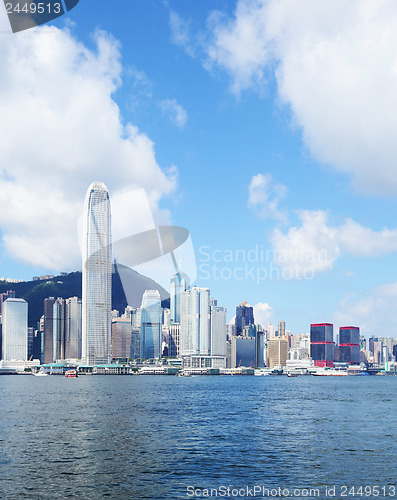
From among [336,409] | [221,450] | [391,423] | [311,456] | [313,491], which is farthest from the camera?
[336,409]

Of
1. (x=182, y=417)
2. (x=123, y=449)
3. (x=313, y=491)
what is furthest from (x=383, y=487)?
(x=182, y=417)

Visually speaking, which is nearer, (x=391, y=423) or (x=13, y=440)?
(x=13, y=440)

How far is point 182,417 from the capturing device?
100250 millimetres

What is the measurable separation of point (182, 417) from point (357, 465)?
4701 centimetres

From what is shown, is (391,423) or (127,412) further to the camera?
(127,412)

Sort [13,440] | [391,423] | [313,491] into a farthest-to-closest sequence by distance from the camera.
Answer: [391,423] < [13,440] < [313,491]

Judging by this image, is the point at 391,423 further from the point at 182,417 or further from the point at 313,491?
the point at 313,491

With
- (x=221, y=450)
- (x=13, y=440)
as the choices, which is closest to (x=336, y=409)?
(x=221, y=450)

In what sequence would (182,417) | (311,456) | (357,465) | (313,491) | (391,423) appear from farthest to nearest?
(182,417), (391,423), (311,456), (357,465), (313,491)

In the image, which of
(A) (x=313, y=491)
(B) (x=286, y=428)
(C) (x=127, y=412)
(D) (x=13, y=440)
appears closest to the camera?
(A) (x=313, y=491)

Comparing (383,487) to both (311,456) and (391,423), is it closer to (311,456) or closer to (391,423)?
(311,456)

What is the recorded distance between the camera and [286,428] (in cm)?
8644

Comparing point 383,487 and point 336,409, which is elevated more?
point 383,487

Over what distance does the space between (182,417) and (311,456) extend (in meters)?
41.3
